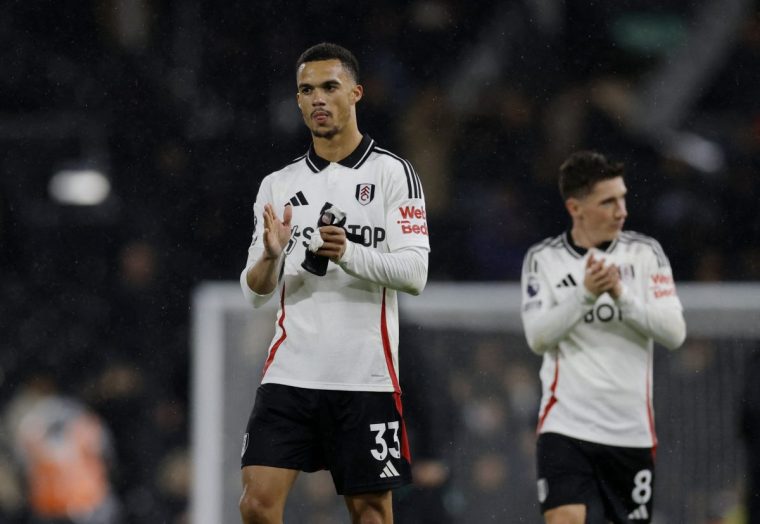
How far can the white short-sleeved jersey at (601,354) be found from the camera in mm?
4754

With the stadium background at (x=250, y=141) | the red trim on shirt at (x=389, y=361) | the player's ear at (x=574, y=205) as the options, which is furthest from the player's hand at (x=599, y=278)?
the stadium background at (x=250, y=141)

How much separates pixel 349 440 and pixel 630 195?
4.55m

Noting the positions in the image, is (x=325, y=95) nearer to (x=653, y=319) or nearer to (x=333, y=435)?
(x=333, y=435)

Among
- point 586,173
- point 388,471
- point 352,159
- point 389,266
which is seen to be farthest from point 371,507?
point 586,173

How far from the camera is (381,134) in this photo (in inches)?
343

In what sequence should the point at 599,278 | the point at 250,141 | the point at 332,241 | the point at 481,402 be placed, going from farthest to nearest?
the point at 250,141
the point at 481,402
the point at 599,278
the point at 332,241

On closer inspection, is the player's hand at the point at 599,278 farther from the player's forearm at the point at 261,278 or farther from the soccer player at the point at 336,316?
the player's forearm at the point at 261,278

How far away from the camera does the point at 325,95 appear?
13.2ft

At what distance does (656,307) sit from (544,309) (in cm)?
39

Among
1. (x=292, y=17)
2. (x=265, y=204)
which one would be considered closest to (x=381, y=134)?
(x=292, y=17)

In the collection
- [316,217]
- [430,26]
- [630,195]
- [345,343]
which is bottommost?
[345,343]

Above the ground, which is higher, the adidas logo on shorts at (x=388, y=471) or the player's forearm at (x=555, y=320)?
the player's forearm at (x=555, y=320)

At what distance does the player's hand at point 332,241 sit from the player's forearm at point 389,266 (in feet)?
0.12

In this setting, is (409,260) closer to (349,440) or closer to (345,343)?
(345,343)
